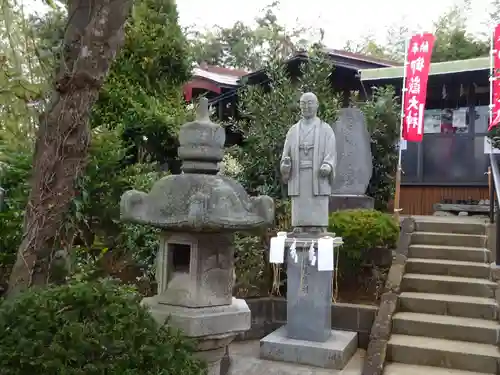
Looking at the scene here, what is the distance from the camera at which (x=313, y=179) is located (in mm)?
6762

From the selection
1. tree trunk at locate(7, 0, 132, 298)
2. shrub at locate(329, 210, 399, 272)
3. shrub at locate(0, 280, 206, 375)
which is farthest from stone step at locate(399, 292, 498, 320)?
tree trunk at locate(7, 0, 132, 298)

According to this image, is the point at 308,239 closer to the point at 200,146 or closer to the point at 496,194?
the point at 200,146

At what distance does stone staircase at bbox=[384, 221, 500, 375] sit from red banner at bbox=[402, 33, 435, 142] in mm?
2627

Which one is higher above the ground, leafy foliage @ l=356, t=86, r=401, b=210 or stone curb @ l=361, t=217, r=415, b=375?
leafy foliage @ l=356, t=86, r=401, b=210

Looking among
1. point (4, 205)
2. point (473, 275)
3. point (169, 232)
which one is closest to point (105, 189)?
point (4, 205)

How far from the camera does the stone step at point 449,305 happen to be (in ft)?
23.2

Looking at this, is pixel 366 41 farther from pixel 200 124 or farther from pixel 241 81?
pixel 200 124

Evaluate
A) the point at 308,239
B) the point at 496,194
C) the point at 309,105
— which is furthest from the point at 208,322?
the point at 496,194

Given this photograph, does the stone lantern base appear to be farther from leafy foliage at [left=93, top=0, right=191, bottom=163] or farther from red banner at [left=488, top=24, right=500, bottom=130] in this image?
red banner at [left=488, top=24, right=500, bottom=130]

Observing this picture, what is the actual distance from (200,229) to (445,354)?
162 inches

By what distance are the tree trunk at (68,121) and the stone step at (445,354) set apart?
185 inches

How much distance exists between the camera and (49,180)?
3568 mm

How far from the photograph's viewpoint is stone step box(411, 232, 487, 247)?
8711 mm

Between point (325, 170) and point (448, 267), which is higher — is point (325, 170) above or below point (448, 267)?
above
